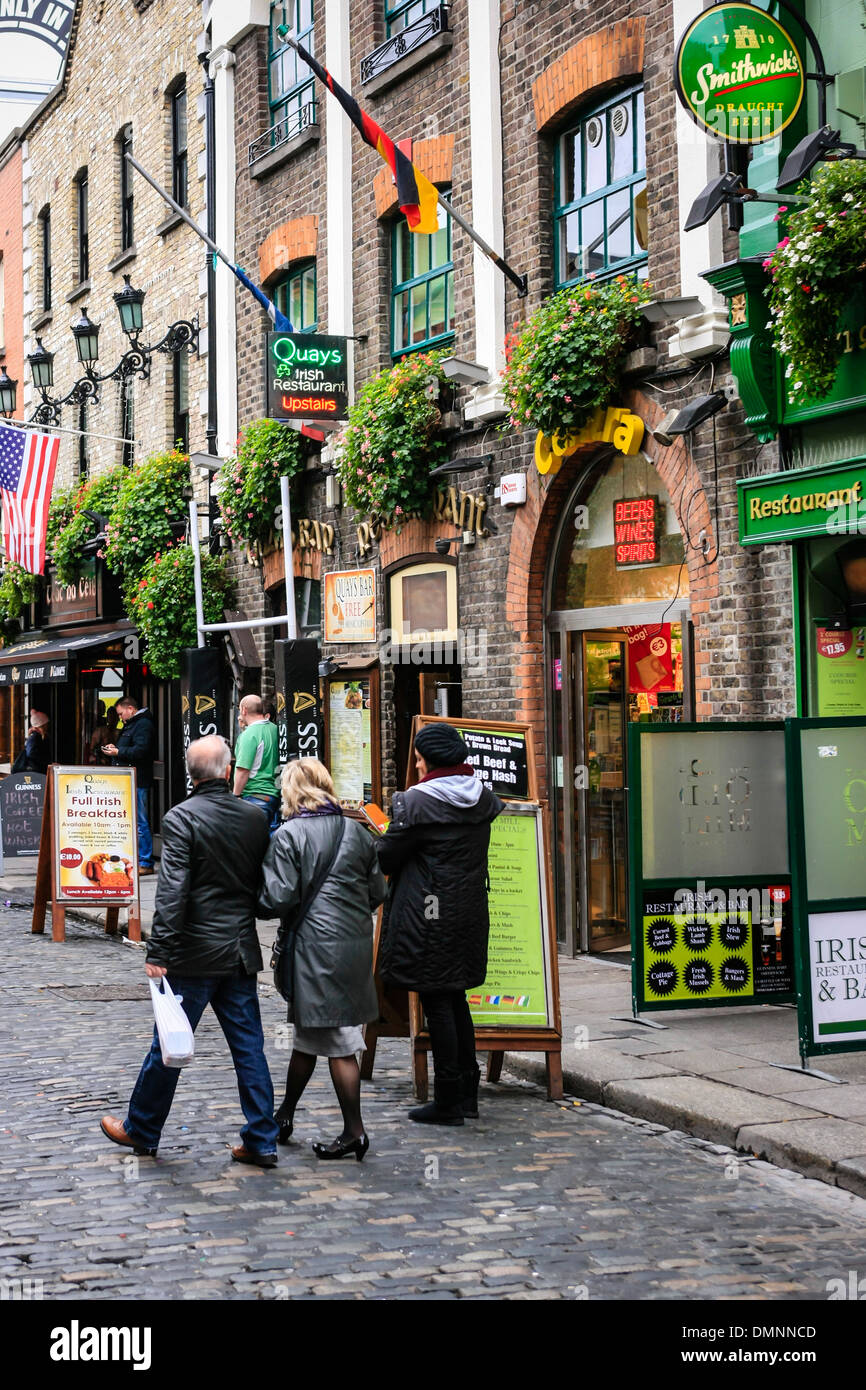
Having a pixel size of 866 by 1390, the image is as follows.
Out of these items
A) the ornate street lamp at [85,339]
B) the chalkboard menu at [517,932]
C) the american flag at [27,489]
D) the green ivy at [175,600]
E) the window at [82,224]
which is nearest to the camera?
the chalkboard menu at [517,932]

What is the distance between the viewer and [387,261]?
1477cm

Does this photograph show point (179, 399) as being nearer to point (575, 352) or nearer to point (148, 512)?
point (148, 512)

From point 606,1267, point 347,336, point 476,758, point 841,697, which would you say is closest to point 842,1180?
point 606,1267

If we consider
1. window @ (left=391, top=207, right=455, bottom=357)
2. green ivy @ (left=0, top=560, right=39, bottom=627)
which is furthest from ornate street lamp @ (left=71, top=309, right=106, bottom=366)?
window @ (left=391, top=207, right=455, bottom=357)

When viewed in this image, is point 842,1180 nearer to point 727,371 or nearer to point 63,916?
point 727,371

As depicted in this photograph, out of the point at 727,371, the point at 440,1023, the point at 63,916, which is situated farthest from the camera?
the point at 63,916

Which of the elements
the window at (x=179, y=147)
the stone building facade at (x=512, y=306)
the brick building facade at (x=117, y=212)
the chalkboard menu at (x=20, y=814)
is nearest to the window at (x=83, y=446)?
the brick building facade at (x=117, y=212)

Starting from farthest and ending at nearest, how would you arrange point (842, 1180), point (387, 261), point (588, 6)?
point (387, 261) → point (588, 6) → point (842, 1180)

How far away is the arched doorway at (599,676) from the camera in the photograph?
37.2ft

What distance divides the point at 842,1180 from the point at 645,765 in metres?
3.39

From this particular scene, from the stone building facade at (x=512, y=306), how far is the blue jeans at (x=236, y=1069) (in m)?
4.58

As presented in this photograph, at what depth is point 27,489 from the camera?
824 inches

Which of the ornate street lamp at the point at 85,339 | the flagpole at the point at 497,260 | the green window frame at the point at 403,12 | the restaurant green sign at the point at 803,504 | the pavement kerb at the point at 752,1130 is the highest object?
the green window frame at the point at 403,12

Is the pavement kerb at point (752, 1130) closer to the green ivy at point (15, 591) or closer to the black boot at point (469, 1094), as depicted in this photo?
the black boot at point (469, 1094)
